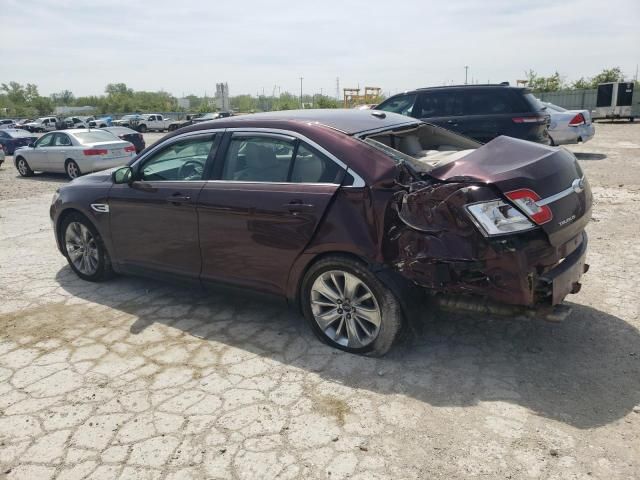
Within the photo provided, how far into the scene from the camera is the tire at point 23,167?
14906 mm

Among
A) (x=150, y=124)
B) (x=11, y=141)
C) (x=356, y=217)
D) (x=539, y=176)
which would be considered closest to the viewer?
(x=539, y=176)

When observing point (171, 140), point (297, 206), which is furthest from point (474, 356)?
point (171, 140)

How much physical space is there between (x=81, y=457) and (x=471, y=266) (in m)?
2.42

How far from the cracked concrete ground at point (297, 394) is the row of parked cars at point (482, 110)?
16.7ft

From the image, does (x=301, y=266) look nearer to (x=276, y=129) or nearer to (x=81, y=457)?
(x=276, y=129)

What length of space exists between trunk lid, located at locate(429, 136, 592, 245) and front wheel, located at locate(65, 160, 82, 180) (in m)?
12.6

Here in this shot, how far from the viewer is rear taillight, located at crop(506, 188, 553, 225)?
3.00 meters

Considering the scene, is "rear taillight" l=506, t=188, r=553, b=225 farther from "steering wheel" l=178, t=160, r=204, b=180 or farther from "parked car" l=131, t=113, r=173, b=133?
"parked car" l=131, t=113, r=173, b=133

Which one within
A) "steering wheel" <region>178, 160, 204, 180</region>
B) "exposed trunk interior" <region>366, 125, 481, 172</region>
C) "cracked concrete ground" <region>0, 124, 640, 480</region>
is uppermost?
"exposed trunk interior" <region>366, 125, 481, 172</region>

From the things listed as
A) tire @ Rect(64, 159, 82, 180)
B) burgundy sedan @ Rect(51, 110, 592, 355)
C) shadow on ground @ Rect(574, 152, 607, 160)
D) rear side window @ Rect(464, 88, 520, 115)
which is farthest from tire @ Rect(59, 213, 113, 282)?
shadow on ground @ Rect(574, 152, 607, 160)

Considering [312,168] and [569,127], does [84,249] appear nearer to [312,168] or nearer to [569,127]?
[312,168]

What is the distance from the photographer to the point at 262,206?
12.4ft

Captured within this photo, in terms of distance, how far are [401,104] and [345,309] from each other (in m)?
7.86

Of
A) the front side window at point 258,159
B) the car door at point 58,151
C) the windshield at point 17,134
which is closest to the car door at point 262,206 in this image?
the front side window at point 258,159
